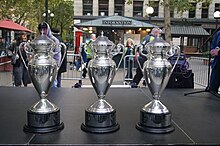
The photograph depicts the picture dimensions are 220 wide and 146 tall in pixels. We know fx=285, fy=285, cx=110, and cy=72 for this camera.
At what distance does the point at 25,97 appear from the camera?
3.00m

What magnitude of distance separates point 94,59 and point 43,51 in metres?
0.34

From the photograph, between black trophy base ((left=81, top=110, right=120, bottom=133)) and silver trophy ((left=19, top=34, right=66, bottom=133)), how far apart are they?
0.19 metres

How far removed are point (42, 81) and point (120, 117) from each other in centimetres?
69

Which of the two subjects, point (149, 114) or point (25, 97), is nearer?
point (149, 114)

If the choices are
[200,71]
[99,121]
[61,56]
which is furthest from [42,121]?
[200,71]

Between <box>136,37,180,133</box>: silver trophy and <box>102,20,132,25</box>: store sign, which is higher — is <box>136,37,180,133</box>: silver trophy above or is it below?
below

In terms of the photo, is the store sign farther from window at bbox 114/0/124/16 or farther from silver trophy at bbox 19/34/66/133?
window at bbox 114/0/124/16

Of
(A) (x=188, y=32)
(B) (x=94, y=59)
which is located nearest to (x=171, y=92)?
(B) (x=94, y=59)

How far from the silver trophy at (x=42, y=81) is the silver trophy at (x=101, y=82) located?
22cm

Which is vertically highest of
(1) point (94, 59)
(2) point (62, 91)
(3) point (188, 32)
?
(3) point (188, 32)

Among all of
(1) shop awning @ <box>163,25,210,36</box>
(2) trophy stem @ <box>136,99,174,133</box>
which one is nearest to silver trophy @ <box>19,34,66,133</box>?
(2) trophy stem @ <box>136,99,174,133</box>

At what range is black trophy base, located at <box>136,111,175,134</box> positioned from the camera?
1877 millimetres

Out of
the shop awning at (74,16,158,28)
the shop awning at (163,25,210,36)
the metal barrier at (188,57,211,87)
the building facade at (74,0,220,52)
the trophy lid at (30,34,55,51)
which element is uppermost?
the building facade at (74,0,220,52)

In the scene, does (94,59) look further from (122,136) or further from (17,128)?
(17,128)
